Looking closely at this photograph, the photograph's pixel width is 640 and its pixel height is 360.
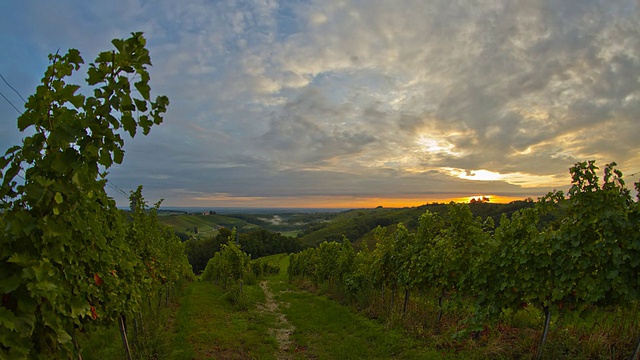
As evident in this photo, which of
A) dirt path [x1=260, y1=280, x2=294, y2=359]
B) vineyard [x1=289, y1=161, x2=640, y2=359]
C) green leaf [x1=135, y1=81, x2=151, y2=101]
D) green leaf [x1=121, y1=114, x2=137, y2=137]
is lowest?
dirt path [x1=260, y1=280, x2=294, y2=359]

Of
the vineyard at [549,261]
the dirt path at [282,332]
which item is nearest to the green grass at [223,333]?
the dirt path at [282,332]

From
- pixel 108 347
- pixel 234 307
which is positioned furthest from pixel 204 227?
pixel 108 347

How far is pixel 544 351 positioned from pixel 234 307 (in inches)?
543

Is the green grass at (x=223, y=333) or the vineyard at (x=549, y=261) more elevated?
the vineyard at (x=549, y=261)

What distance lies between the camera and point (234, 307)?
1641 cm

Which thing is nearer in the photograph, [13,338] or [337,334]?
[13,338]

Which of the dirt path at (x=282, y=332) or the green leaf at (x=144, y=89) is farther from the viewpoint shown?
the dirt path at (x=282, y=332)

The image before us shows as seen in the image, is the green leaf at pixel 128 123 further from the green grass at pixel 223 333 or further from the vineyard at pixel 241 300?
the green grass at pixel 223 333

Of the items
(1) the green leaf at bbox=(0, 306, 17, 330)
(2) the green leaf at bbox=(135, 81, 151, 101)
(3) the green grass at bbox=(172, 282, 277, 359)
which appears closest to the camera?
(1) the green leaf at bbox=(0, 306, 17, 330)

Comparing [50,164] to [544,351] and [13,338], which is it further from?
[544,351]

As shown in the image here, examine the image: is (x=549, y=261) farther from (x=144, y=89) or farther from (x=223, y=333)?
(x=223, y=333)

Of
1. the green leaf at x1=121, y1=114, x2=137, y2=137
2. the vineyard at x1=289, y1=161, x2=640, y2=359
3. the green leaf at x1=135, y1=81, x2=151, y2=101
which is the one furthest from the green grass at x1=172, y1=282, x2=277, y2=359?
the green leaf at x1=135, y1=81, x2=151, y2=101

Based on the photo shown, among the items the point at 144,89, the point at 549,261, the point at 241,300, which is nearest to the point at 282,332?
the point at 241,300

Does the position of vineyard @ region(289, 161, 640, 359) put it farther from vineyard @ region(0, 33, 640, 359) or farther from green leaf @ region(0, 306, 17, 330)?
green leaf @ region(0, 306, 17, 330)
